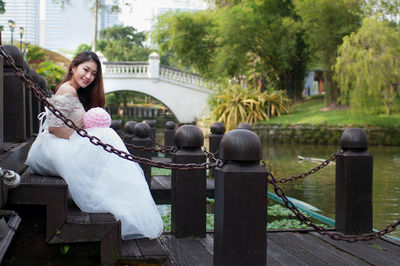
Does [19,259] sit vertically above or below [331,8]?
below

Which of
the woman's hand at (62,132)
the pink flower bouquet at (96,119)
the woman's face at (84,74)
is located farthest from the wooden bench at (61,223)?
the woman's face at (84,74)

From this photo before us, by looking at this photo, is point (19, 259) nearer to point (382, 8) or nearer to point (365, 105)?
point (365, 105)

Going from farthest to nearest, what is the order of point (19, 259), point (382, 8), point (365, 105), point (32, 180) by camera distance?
point (382, 8)
point (365, 105)
point (32, 180)
point (19, 259)

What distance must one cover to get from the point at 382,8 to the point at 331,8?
6.59ft

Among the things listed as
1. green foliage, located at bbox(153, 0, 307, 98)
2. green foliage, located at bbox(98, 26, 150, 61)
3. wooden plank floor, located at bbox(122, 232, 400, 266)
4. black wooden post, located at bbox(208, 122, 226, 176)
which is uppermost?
green foliage, located at bbox(98, 26, 150, 61)

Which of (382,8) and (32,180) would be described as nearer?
(32,180)

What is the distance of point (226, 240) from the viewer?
6.86ft

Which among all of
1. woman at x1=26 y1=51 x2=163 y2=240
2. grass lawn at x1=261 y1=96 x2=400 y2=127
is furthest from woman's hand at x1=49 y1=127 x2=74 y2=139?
grass lawn at x1=261 y1=96 x2=400 y2=127

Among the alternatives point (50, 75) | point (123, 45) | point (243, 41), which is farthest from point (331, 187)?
point (123, 45)

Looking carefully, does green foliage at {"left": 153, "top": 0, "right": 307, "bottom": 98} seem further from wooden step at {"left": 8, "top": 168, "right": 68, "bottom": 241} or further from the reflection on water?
wooden step at {"left": 8, "top": 168, "right": 68, "bottom": 241}

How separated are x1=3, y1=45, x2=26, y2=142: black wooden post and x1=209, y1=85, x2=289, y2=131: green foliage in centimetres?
1654

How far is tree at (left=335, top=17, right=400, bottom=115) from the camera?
15.4 meters

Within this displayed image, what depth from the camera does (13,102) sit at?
10.5 ft

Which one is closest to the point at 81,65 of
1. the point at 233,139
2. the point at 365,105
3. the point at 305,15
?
the point at 233,139
